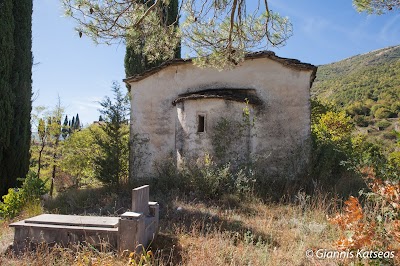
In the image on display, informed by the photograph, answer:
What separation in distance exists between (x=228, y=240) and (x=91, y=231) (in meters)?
2.28

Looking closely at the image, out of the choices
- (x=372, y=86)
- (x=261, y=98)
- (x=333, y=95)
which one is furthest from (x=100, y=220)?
(x=372, y=86)

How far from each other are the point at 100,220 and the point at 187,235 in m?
1.61

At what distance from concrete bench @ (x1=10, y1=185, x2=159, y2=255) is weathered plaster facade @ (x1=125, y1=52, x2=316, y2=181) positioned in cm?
534

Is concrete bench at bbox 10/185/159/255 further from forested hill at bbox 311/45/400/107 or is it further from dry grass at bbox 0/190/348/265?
forested hill at bbox 311/45/400/107

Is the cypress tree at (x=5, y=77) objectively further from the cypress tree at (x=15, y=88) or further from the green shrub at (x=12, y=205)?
the green shrub at (x=12, y=205)

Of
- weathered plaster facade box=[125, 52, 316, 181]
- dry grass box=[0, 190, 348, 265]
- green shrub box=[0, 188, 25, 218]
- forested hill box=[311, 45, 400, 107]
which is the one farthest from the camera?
forested hill box=[311, 45, 400, 107]

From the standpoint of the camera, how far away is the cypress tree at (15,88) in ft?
34.3

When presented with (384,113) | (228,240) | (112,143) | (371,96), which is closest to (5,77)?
(112,143)

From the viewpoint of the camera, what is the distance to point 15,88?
448 inches

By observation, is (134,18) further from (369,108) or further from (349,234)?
(369,108)

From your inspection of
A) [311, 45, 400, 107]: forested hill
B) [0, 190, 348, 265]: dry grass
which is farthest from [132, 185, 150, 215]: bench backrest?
[311, 45, 400, 107]: forested hill

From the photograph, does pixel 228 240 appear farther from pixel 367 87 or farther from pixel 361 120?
pixel 367 87

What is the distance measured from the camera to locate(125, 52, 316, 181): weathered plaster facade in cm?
1020

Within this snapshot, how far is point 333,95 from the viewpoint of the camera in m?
43.2
